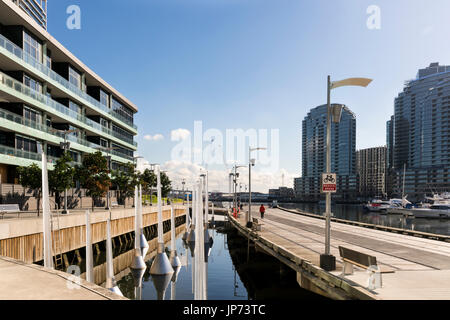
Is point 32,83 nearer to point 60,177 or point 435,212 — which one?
point 60,177

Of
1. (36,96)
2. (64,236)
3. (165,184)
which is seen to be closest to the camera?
(64,236)

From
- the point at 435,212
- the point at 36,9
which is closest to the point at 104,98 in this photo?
the point at 435,212

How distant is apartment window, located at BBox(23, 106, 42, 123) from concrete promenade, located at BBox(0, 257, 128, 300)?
108ft

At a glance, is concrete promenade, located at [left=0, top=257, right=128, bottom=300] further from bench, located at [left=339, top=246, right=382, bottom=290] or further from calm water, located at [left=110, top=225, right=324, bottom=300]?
calm water, located at [left=110, top=225, right=324, bottom=300]

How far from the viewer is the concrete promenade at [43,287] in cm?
782

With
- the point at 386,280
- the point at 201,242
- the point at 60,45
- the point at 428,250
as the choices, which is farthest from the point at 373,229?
the point at 60,45

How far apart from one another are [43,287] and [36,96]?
37.3m

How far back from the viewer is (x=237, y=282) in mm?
23078

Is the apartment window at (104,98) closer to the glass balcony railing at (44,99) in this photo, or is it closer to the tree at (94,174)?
the glass balcony railing at (44,99)

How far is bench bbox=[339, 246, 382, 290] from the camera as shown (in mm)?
10156

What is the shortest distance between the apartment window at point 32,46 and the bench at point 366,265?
4290 cm

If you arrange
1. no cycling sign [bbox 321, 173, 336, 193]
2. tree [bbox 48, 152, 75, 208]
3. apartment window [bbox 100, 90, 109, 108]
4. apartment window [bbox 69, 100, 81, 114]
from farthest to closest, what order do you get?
apartment window [bbox 100, 90, 109, 108] → apartment window [bbox 69, 100, 81, 114] → tree [bbox 48, 152, 75, 208] → no cycling sign [bbox 321, 173, 336, 193]

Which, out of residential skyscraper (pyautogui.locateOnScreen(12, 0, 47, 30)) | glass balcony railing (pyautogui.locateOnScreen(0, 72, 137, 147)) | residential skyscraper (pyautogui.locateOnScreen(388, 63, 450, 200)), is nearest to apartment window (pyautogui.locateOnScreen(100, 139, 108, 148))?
glass balcony railing (pyautogui.locateOnScreen(0, 72, 137, 147))
